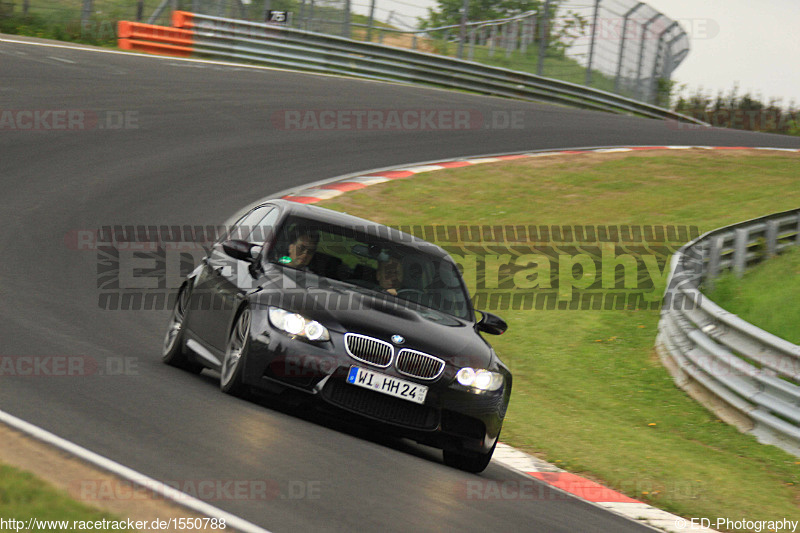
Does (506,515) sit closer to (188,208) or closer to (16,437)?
(16,437)

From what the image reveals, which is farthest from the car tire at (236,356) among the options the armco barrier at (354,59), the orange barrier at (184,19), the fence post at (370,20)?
the fence post at (370,20)

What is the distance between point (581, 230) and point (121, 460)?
41.0 feet

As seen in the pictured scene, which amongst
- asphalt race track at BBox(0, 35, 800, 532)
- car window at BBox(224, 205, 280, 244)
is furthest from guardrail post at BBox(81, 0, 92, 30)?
car window at BBox(224, 205, 280, 244)

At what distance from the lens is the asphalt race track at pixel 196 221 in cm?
581

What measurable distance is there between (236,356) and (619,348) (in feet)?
20.6

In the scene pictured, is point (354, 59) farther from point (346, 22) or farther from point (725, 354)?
point (725, 354)

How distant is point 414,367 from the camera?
6945 millimetres

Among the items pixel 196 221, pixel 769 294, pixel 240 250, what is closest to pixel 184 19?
pixel 196 221

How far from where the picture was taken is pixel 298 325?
698cm

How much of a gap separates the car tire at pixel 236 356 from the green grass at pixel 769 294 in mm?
6468

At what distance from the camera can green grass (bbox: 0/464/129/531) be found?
4340 millimetres

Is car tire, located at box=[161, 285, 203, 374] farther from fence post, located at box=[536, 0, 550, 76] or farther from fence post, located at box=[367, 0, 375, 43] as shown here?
fence post, located at box=[536, 0, 550, 76]

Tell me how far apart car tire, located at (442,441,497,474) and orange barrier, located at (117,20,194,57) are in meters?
20.8

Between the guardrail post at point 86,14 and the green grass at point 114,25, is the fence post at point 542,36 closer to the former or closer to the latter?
the green grass at point 114,25
